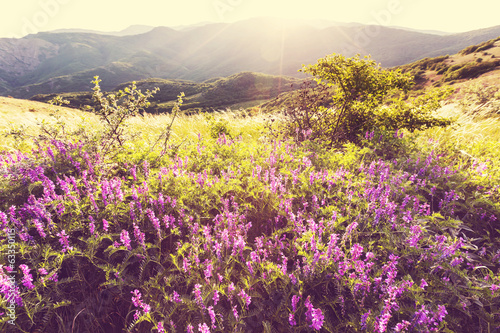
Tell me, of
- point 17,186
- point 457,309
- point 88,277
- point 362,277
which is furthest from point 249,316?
point 17,186

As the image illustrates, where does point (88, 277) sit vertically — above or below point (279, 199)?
below

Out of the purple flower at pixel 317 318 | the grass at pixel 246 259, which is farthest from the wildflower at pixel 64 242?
the purple flower at pixel 317 318

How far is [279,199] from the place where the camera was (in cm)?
328

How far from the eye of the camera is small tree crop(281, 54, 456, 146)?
5750 mm

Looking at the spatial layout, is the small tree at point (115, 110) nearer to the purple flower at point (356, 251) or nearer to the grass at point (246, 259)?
the grass at point (246, 259)

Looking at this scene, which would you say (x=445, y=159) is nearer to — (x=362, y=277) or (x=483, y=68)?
(x=362, y=277)

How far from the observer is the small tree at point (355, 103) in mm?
5750

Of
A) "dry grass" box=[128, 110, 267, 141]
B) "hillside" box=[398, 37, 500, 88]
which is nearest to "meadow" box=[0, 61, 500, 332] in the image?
"dry grass" box=[128, 110, 267, 141]

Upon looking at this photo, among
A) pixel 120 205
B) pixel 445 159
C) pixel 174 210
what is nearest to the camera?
pixel 120 205

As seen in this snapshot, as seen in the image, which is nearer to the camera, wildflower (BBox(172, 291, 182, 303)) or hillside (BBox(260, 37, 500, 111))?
wildflower (BBox(172, 291, 182, 303))

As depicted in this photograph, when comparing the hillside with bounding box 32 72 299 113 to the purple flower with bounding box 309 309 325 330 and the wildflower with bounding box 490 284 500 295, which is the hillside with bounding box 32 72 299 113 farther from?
the purple flower with bounding box 309 309 325 330

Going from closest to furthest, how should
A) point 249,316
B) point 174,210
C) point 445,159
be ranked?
point 249,316 → point 174,210 → point 445,159

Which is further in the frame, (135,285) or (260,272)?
(260,272)

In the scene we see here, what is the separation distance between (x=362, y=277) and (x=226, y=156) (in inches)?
136
